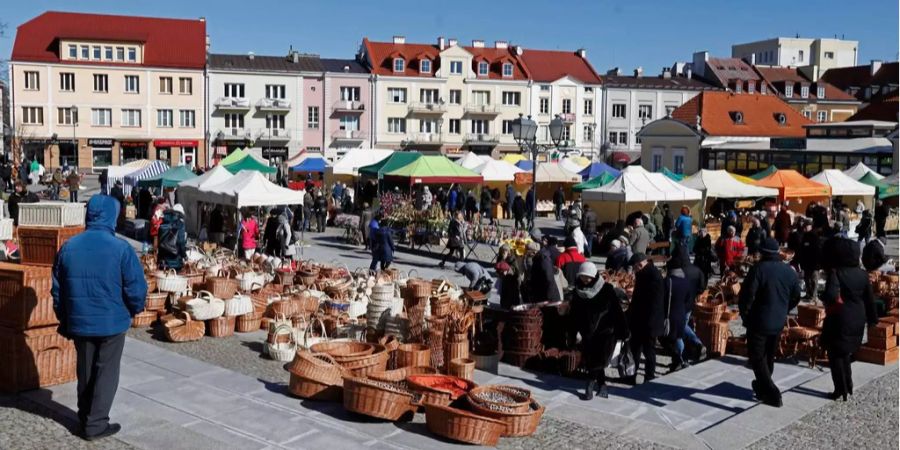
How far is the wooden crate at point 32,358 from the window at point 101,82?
5028cm

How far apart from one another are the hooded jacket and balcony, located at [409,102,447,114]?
54.0 meters

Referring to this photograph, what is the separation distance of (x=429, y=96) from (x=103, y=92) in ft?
66.7

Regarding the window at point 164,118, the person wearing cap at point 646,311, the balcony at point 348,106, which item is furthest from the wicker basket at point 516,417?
the balcony at point 348,106

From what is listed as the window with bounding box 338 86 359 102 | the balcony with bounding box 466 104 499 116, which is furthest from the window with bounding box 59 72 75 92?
the balcony with bounding box 466 104 499 116

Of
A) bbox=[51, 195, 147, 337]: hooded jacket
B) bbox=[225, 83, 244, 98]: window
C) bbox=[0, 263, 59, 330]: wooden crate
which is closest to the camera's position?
bbox=[51, 195, 147, 337]: hooded jacket

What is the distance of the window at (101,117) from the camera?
54.8 metres

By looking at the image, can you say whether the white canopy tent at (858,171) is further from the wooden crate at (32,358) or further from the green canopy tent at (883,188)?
the wooden crate at (32,358)

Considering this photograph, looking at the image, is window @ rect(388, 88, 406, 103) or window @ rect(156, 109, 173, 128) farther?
window @ rect(388, 88, 406, 103)

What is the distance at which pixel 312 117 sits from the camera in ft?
195

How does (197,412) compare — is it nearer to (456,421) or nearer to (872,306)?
(456,421)

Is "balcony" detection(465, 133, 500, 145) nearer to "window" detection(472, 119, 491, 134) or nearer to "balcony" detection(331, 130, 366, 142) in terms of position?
"window" detection(472, 119, 491, 134)

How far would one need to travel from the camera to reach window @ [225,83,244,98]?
57.3 metres

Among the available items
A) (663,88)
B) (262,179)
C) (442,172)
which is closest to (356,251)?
(262,179)

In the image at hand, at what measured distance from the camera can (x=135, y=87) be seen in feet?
182
